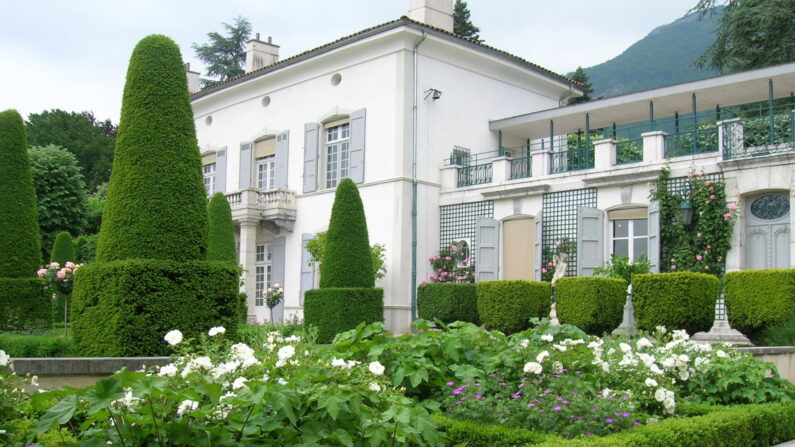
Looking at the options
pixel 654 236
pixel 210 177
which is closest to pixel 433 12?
pixel 654 236

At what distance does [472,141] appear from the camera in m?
21.3

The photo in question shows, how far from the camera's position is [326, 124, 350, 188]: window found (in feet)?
71.0

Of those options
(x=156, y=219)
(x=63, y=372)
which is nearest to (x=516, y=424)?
(x=63, y=372)

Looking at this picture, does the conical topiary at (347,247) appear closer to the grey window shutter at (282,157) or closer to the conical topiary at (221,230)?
the conical topiary at (221,230)

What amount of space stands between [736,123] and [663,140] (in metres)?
1.69

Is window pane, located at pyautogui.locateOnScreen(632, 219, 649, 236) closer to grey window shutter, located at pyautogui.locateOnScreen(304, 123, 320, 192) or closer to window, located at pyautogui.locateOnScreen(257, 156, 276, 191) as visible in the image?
grey window shutter, located at pyautogui.locateOnScreen(304, 123, 320, 192)

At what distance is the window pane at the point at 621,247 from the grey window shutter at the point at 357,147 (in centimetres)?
684

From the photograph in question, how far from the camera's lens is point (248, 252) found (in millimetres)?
22172

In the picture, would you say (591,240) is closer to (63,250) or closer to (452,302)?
(452,302)

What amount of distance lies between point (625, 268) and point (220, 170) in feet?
49.2

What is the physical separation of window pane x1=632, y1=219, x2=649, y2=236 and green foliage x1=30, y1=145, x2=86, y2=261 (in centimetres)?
2153

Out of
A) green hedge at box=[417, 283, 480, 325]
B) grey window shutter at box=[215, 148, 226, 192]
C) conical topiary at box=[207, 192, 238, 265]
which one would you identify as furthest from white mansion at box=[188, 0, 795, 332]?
green hedge at box=[417, 283, 480, 325]

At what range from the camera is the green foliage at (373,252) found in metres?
19.3

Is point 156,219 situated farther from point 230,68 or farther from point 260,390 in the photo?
point 230,68
